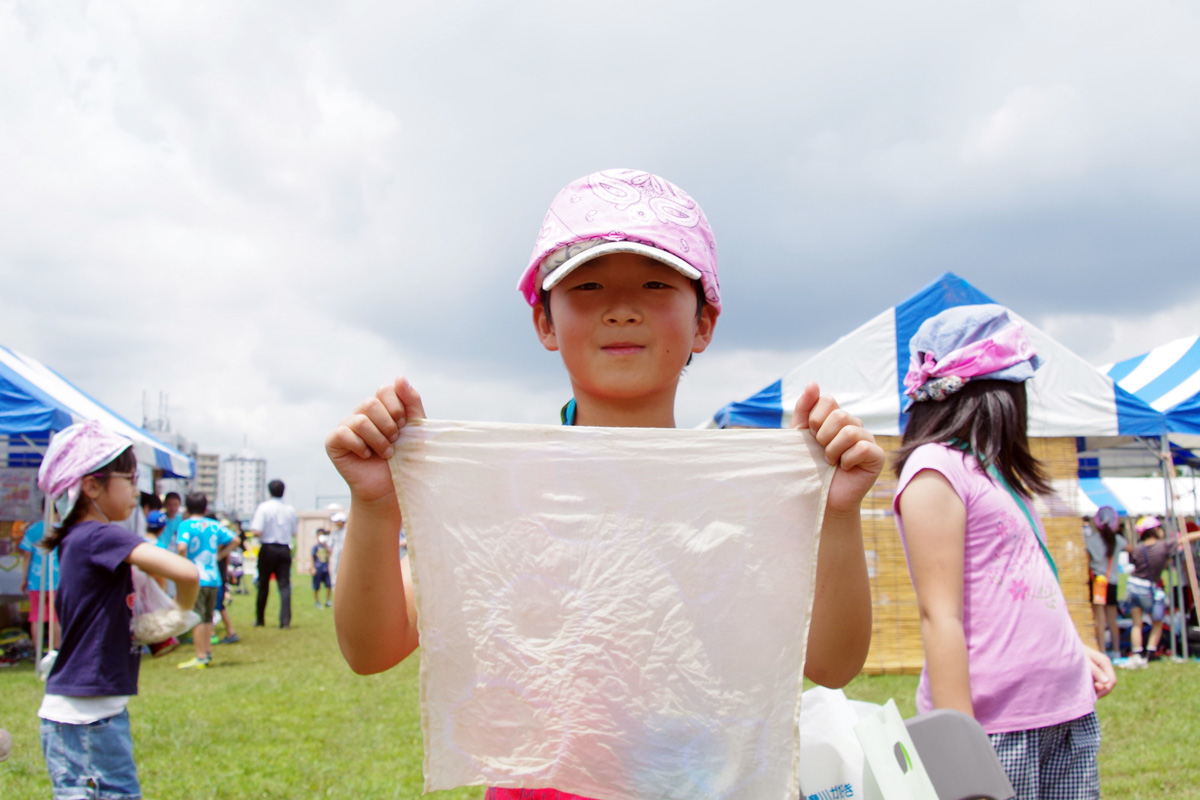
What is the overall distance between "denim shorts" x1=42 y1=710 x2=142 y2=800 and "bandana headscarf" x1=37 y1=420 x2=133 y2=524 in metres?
0.81

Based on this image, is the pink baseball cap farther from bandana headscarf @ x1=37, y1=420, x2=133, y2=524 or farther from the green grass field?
the green grass field

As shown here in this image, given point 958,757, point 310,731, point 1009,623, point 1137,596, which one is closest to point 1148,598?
point 1137,596

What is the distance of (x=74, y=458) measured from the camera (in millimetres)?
2994

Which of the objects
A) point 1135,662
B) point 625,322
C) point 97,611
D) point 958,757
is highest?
point 625,322

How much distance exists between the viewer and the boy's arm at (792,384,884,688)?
1.17 meters

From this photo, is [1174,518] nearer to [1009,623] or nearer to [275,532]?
[1009,623]

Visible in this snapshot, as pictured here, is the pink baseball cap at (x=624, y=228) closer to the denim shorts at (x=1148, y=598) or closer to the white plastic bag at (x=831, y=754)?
the white plastic bag at (x=831, y=754)

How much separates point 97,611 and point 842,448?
2.79 meters

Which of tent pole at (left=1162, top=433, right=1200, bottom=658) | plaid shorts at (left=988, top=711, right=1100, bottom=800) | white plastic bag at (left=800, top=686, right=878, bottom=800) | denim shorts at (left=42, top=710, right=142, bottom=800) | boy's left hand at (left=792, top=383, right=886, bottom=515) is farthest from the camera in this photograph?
tent pole at (left=1162, top=433, right=1200, bottom=658)

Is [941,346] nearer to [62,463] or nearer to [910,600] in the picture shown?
[62,463]

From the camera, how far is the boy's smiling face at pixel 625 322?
1377mm

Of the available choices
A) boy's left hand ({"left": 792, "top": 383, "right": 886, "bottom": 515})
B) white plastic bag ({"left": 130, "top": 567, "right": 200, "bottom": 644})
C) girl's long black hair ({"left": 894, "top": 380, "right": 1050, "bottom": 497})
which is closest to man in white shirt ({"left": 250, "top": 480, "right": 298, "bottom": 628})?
white plastic bag ({"left": 130, "top": 567, "right": 200, "bottom": 644})

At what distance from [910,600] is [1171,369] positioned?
455cm

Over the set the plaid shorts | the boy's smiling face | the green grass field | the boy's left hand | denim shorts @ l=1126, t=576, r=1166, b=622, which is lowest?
the green grass field
